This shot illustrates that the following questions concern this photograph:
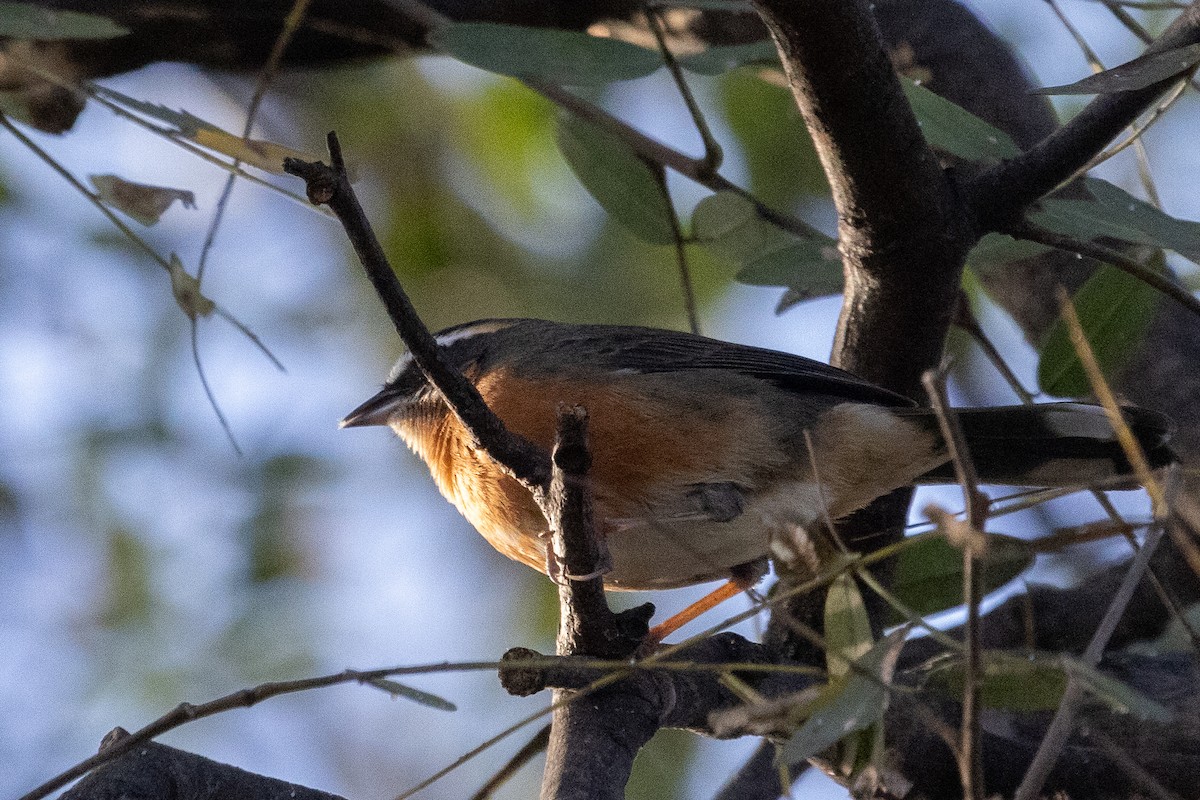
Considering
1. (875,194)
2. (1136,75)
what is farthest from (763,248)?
(1136,75)

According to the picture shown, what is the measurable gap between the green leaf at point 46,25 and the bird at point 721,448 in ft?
4.78

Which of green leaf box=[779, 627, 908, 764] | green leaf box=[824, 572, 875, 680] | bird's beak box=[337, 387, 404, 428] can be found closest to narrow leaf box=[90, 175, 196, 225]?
bird's beak box=[337, 387, 404, 428]

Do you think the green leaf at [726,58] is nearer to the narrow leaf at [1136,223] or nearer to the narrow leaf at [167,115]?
the narrow leaf at [1136,223]

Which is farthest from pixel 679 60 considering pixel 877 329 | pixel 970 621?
pixel 970 621

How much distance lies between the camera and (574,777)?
3334 millimetres

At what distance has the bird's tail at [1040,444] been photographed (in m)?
4.22

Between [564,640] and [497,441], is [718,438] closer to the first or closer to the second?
[564,640]

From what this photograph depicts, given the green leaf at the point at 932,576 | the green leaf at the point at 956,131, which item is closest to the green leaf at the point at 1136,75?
the green leaf at the point at 956,131

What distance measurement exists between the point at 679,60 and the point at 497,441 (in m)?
1.84

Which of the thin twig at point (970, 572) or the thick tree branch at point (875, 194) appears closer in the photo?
the thin twig at point (970, 572)

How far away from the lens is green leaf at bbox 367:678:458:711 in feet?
8.96

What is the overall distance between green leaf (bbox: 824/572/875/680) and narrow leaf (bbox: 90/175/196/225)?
2147 mm

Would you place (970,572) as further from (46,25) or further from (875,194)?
(46,25)

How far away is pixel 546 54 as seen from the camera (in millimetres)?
4145
